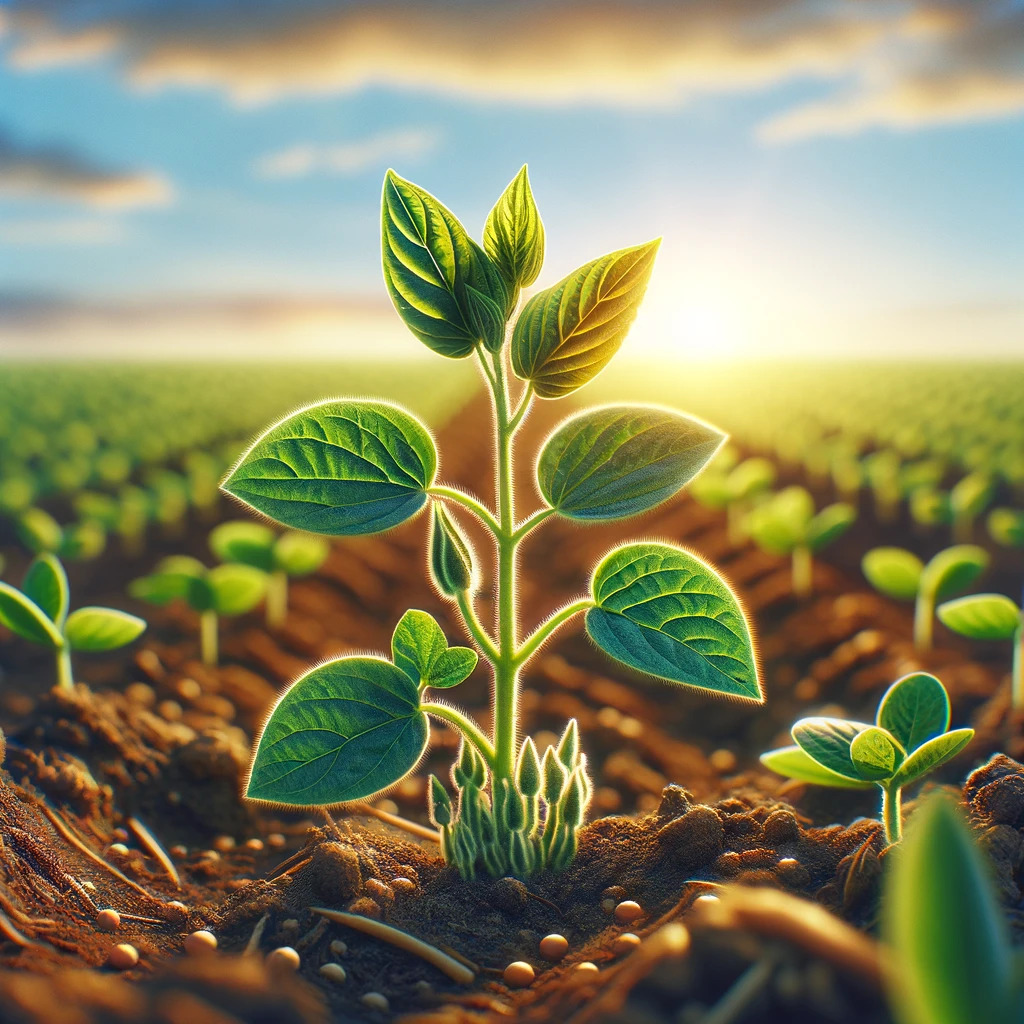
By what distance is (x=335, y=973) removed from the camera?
1.48 meters

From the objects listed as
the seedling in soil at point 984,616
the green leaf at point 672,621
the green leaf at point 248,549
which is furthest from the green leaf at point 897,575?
the green leaf at point 248,549

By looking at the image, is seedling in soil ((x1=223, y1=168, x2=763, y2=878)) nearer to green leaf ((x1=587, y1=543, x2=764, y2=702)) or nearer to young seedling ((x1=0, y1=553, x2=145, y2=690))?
green leaf ((x1=587, y1=543, x2=764, y2=702))

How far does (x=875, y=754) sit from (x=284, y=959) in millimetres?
1125

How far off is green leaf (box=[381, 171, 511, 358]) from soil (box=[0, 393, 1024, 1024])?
43.6 inches

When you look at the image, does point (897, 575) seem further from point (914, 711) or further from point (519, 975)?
point (519, 975)

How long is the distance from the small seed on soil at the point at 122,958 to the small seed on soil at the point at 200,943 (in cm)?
12

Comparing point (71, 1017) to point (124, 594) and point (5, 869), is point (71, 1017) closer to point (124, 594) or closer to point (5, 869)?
point (5, 869)

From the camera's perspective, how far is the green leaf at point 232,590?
343 cm

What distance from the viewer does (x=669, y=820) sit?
6.56ft

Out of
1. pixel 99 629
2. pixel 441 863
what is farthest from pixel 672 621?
pixel 99 629

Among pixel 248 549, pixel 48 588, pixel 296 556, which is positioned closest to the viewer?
pixel 48 588

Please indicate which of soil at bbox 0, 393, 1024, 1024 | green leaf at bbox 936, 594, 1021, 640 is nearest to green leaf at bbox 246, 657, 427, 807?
soil at bbox 0, 393, 1024, 1024

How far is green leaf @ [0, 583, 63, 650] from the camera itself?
2.31 meters

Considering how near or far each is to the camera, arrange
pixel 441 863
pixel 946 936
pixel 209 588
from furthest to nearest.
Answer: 1. pixel 209 588
2. pixel 441 863
3. pixel 946 936
